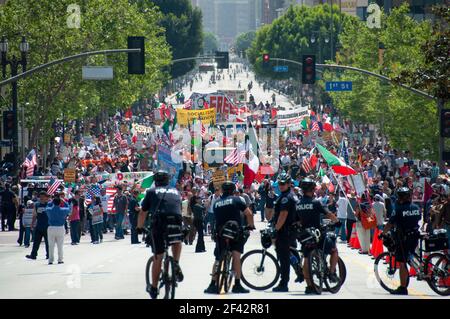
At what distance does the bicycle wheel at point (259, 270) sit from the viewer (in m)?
18.5

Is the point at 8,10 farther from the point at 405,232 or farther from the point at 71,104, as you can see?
the point at 405,232

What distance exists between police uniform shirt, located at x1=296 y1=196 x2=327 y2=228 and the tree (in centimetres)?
12306

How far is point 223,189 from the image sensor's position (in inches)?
707

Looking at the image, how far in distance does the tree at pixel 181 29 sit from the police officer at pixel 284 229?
403 feet

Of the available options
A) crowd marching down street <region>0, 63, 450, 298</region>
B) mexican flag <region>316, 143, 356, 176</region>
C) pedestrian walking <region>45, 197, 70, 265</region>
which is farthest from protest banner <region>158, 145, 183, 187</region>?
pedestrian walking <region>45, 197, 70, 265</region>

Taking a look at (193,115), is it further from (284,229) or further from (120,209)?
(284,229)

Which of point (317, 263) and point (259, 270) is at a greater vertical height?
point (317, 263)

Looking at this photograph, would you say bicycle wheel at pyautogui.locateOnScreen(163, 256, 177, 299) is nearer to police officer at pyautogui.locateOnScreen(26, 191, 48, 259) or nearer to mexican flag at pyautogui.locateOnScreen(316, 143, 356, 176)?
police officer at pyautogui.locateOnScreen(26, 191, 48, 259)

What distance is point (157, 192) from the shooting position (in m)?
16.4

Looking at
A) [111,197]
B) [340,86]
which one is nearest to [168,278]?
[111,197]

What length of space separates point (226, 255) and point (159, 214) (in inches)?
68.4

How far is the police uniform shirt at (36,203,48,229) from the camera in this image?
26.9 m

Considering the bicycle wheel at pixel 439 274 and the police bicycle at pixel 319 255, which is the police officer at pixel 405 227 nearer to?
the bicycle wheel at pixel 439 274
